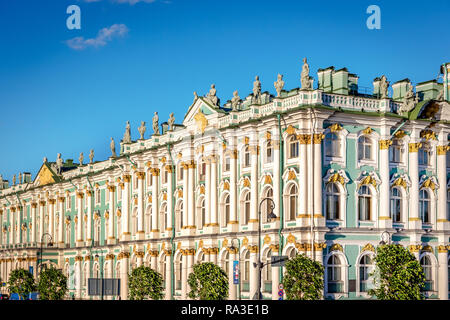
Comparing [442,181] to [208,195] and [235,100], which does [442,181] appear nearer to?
[235,100]

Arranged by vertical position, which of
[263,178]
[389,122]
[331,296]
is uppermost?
[389,122]

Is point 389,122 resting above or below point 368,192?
above

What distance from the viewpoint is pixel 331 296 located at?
62406 mm

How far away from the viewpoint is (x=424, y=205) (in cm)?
6875

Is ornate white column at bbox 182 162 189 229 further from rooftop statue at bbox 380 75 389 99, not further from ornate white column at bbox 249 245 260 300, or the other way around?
rooftop statue at bbox 380 75 389 99

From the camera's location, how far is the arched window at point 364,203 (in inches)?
2574

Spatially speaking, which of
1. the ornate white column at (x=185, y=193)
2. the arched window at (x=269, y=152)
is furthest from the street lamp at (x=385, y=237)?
the ornate white column at (x=185, y=193)

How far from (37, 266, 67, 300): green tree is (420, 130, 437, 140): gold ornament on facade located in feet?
140

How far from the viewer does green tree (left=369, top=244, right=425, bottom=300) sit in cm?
5997

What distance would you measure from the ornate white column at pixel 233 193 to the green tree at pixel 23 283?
3707 centimetres

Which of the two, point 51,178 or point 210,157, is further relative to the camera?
point 51,178
